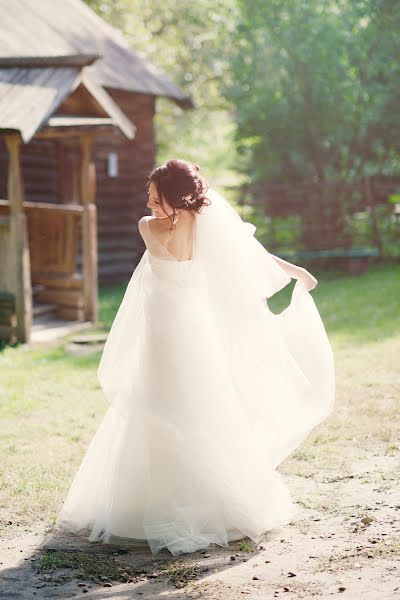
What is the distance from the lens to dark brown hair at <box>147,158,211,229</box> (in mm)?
4660

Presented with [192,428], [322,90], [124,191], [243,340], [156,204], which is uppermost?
[322,90]

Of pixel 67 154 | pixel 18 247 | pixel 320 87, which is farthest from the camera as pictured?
pixel 320 87

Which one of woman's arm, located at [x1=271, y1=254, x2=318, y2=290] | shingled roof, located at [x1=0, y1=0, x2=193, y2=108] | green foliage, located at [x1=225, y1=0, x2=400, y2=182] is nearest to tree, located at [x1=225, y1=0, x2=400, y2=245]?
green foliage, located at [x1=225, y1=0, x2=400, y2=182]

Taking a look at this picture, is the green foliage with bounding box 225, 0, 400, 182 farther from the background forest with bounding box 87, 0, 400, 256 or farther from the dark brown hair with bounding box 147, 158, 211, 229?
the dark brown hair with bounding box 147, 158, 211, 229

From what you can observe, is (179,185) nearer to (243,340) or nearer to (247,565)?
(243,340)

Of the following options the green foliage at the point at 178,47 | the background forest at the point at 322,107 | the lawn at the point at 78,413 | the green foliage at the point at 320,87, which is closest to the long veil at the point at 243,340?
the lawn at the point at 78,413

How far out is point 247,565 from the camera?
170 inches

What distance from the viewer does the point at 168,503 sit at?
4.65m

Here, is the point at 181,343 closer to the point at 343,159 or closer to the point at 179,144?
the point at 343,159

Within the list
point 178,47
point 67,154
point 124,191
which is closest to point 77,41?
point 67,154

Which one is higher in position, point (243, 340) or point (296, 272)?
point (296, 272)

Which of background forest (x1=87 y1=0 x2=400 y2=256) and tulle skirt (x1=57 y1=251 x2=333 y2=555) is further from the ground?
background forest (x1=87 y1=0 x2=400 y2=256)

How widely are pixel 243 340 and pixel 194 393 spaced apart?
1.43 ft

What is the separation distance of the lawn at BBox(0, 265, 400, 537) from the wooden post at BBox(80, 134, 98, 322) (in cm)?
40
